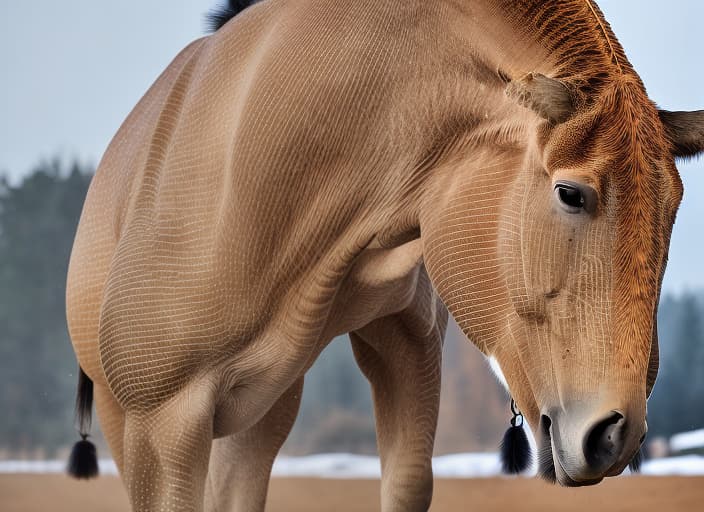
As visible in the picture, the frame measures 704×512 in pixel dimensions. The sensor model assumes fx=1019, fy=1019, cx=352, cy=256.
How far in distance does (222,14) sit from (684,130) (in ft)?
3.01

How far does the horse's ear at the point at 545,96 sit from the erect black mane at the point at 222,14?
0.84 metres

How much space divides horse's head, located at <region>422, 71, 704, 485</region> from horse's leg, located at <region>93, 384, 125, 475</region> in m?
0.68

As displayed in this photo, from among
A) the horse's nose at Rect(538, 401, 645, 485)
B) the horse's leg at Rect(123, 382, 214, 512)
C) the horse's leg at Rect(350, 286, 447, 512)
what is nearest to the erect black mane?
the horse's leg at Rect(350, 286, 447, 512)

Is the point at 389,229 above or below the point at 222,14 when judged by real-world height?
below

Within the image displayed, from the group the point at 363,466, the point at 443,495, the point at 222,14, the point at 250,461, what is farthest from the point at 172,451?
the point at 363,466

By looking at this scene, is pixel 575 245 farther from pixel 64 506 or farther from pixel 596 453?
pixel 64 506

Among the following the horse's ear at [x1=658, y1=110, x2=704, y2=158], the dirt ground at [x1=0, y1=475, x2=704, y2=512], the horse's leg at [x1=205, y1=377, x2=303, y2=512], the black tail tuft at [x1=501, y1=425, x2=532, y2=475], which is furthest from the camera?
the dirt ground at [x1=0, y1=475, x2=704, y2=512]

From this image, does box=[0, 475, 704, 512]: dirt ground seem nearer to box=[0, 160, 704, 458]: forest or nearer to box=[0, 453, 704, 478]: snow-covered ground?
box=[0, 453, 704, 478]: snow-covered ground

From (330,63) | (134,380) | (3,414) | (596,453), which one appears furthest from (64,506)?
(596,453)

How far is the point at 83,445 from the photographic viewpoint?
1.80 meters

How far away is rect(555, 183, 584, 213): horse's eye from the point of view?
92 centimetres

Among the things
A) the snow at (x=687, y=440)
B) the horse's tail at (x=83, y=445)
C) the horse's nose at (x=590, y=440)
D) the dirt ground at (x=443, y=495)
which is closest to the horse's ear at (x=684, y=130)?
the horse's nose at (x=590, y=440)

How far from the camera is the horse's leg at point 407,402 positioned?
1395 mm

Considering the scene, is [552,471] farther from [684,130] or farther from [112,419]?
[112,419]
